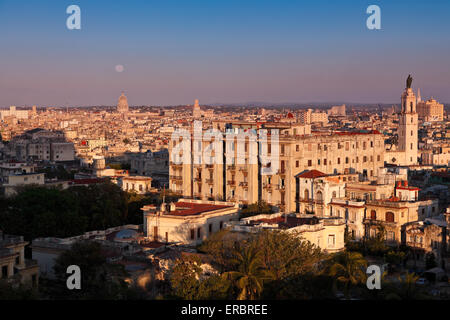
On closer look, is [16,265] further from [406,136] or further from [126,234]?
[406,136]

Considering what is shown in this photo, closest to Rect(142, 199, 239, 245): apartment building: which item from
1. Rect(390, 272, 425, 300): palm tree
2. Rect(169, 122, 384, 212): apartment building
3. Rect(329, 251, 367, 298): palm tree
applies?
Rect(329, 251, 367, 298): palm tree

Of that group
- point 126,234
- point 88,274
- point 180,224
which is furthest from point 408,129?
point 88,274

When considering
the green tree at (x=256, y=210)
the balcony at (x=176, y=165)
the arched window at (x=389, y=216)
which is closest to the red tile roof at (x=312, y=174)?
the green tree at (x=256, y=210)

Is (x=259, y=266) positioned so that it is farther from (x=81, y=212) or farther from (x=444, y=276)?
(x=81, y=212)

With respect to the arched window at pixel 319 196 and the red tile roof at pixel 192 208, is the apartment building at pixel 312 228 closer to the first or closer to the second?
the red tile roof at pixel 192 208

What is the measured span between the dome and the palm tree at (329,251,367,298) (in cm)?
1180

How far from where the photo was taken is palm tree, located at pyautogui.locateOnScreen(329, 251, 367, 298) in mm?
25141

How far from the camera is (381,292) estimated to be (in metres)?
23.1

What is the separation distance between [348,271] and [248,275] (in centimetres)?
421

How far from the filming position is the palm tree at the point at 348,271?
82.5 ft

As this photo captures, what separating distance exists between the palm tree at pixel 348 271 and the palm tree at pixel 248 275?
307 centimetres

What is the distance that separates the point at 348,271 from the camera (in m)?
25.4

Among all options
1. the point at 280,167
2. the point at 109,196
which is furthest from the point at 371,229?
the point at 109,196

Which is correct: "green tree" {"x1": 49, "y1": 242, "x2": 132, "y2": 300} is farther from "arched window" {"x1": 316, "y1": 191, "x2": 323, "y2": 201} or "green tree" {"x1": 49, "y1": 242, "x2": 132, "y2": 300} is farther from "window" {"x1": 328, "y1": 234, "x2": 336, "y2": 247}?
"arched window" {"x1": 316, "y1": 191, "x2": 323, "y2": 201}
